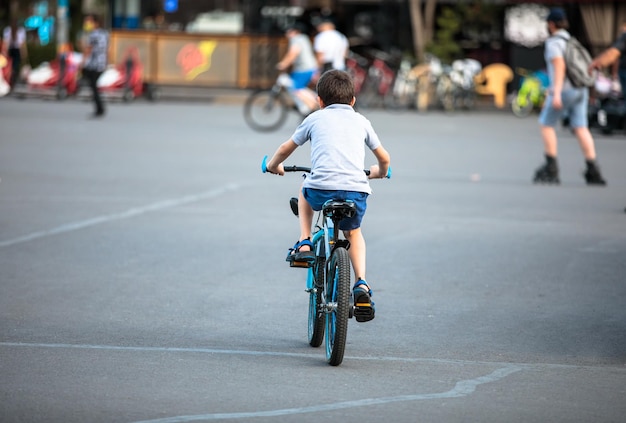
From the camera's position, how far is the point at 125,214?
1240cm

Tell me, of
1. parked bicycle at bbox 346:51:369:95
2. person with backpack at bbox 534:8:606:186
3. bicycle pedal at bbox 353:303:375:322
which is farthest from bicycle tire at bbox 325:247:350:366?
parked bicycle at bbox 346:51:369:95

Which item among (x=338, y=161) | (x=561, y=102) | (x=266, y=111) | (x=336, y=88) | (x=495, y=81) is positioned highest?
(x=336, y=88)

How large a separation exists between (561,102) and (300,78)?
28.2 feet

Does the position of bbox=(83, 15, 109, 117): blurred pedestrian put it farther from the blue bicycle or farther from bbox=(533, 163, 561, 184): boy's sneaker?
the blue bicycle

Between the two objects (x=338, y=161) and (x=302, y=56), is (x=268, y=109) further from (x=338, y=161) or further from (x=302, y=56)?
(x=338, y=161)

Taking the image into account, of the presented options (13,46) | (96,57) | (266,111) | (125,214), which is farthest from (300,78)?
(13,46)

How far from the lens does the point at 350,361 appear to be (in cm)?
677

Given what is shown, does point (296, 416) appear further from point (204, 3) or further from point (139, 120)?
point (204, 3)

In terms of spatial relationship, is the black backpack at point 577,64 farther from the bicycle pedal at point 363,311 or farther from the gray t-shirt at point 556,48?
the bicycle pedal at point 363,311

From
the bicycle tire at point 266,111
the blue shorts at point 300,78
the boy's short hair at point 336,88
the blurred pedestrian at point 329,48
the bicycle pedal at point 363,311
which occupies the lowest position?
the bicycle tire at point 266,111

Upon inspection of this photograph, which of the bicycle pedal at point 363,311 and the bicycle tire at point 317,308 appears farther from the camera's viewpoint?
the bicycle tire at point 317,308

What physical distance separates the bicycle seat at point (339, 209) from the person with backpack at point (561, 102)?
8.96 meters

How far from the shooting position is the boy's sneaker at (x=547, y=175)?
51.8 feet

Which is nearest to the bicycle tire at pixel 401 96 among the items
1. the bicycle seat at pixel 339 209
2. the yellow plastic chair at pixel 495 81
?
the yellow plastic chair at pixel 495 81
